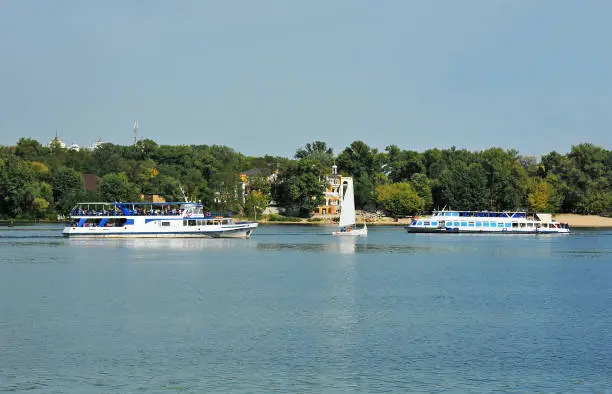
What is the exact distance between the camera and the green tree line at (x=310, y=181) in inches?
6196

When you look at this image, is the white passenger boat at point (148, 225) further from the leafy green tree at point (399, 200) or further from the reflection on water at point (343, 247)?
the leafy green tree at point (399, 200)

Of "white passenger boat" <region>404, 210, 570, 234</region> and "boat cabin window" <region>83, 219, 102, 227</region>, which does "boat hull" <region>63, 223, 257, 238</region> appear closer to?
"boat cabin window" <region>83, 219, 102, 227</region>

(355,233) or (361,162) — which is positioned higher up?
(361,162)

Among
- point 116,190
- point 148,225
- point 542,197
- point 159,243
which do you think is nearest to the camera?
point 159,243

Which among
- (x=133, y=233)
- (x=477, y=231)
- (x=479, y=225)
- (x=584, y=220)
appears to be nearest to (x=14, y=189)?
(x=133, y=233)

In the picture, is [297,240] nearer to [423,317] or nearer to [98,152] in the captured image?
[423,317]

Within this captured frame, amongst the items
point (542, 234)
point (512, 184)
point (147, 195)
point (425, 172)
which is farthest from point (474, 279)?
point (425, 172)

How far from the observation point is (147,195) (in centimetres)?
16912

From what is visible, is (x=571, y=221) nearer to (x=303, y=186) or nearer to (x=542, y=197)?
(x=542, y=197)

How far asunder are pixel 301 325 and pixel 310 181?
12671 cm

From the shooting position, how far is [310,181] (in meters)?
165

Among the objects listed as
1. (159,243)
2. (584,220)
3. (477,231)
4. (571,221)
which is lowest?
(159,243)

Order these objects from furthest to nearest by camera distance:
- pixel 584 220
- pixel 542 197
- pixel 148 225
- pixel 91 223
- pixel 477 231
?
pixel 584 220, pixel 542 197, pixel 477 231, pixel 91 223, pixel 148 225

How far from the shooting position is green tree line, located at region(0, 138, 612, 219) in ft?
516
